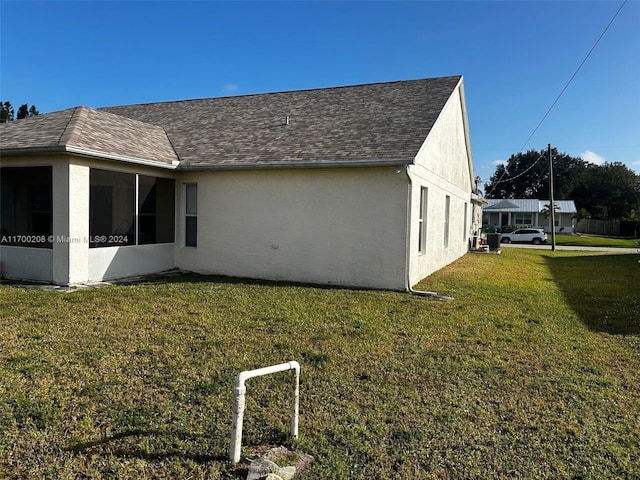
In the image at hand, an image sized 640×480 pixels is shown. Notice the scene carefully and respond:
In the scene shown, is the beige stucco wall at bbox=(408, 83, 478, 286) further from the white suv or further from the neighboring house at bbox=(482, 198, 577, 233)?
the neighboring house at bbox=(482, 198, 577, 233)

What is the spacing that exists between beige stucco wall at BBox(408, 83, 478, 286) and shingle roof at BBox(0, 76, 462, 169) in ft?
2.35

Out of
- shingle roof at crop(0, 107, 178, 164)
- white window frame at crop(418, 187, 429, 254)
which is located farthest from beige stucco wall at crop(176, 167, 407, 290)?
white window frame at crop(418, 187, 429, 254)

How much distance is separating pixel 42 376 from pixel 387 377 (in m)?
3.49

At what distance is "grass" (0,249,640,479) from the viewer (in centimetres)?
322

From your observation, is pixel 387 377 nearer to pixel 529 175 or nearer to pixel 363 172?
pixel 363 172

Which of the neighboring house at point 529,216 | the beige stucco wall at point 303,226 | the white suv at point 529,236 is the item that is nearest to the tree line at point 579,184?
the neighboring house at point 529,216

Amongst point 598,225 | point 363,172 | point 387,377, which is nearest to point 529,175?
point 598,225

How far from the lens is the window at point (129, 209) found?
32.0 ft

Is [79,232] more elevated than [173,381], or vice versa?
[79,232]

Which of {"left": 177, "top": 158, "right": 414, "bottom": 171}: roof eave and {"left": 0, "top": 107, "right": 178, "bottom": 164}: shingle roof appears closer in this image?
{"left": 0, "top": 107, "right": 178, "bottom": 164}: shingle roof

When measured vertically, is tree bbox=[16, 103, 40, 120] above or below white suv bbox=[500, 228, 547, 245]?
above

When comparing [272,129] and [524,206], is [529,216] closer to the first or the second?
[524,206]

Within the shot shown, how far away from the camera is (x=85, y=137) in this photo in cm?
951

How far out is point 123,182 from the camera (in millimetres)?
10367
